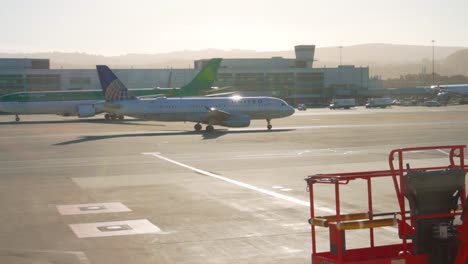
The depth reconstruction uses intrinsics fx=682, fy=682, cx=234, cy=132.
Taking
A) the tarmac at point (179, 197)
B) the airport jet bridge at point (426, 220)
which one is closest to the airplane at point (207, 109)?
the tarmac at point (179, 197)

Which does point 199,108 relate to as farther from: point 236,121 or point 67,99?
point 67,99

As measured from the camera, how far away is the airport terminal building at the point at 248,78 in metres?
132

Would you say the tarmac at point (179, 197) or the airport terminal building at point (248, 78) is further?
the airport terminal building at point (248, 78)

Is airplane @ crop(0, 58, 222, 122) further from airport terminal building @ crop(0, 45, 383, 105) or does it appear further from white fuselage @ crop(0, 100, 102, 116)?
airport terminal building @ crop(0, 45, 383, 105)

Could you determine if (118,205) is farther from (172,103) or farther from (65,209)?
(172,103)

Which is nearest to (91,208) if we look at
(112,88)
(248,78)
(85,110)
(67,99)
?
(112,88)

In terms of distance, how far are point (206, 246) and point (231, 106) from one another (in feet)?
146

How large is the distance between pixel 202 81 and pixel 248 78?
218 ft

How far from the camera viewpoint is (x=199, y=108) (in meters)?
60.1

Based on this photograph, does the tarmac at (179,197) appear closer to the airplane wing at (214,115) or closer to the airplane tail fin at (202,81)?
the airplane wing at (214,115)

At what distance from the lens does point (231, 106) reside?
59.8 metres

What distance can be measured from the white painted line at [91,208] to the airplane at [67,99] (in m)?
63.4

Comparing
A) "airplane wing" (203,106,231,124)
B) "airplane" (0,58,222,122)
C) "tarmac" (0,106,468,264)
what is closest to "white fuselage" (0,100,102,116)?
"airplane" (0,58,222,122)

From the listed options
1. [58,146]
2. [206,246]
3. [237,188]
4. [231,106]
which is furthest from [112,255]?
[231,106]
